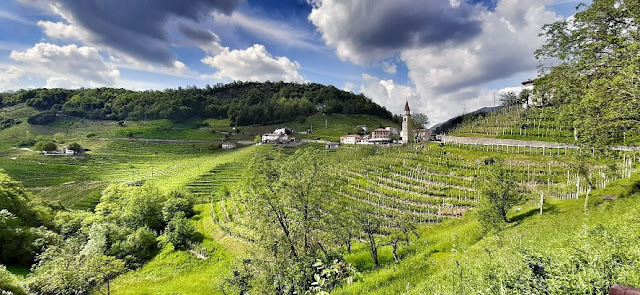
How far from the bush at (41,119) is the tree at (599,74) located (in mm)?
241415

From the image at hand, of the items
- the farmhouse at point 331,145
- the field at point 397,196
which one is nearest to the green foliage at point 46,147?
the field at point 397,196

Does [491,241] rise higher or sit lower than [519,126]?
lower

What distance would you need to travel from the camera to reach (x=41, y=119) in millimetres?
171375

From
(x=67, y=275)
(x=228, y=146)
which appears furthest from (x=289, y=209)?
(x=228, y=146)

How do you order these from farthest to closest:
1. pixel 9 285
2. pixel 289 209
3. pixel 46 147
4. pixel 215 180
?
pixel 46 147, pixel 215 180, pixel 289 209, pixel 9 285

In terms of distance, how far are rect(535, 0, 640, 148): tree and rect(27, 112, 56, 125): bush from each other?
24142 centimetres

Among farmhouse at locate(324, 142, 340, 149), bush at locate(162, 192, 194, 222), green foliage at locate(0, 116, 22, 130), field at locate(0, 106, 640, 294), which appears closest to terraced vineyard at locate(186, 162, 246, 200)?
field at locate(0, 106, 640, 294)

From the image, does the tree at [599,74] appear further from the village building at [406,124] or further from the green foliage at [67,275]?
the village building at [406,124]

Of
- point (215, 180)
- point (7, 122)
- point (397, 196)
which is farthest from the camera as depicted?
point (7, 122)

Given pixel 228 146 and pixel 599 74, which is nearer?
pixel 599 74

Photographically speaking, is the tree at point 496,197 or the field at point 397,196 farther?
the tree at point 496,197

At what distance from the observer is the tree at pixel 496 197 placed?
23891mm

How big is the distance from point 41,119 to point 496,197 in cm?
24078

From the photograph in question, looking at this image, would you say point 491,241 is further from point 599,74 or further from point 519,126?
point 519,126
